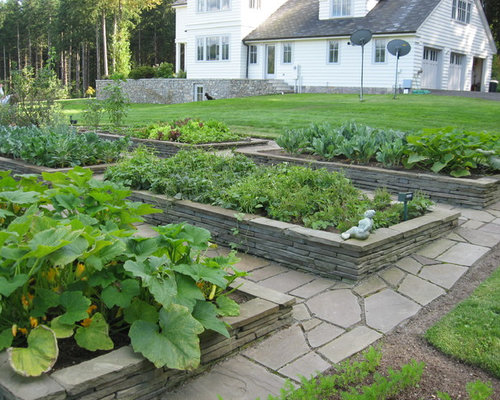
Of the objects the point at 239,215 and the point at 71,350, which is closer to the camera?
the point at 71,350

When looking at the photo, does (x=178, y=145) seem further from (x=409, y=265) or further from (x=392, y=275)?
(x=392, y=275)

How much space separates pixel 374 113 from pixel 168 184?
9.98m

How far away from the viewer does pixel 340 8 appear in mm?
24594

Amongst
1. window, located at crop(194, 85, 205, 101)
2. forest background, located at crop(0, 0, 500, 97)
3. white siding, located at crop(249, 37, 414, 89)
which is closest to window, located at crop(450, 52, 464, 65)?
white siding, located at crop(249, 37, 414, 89)

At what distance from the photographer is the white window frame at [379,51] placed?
22266 mm

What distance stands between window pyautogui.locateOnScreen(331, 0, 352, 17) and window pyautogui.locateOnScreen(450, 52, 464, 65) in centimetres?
560

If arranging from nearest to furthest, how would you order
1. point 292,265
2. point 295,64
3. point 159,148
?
point 292,265 < point 159,148 < point 295,64

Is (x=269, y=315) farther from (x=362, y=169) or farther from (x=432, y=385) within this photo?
(x=362, y=169)

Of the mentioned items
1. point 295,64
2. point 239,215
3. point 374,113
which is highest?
point 295,64

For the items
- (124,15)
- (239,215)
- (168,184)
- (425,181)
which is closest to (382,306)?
(239,215)

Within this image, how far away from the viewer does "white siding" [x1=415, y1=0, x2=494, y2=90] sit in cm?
2231

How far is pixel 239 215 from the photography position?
454 centimetres

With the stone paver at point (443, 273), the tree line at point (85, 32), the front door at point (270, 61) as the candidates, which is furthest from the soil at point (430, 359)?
the tree line at point (85, 32)

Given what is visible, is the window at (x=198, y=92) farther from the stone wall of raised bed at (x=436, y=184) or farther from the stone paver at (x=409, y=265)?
→ the stone paver at (x=409, y=265)
